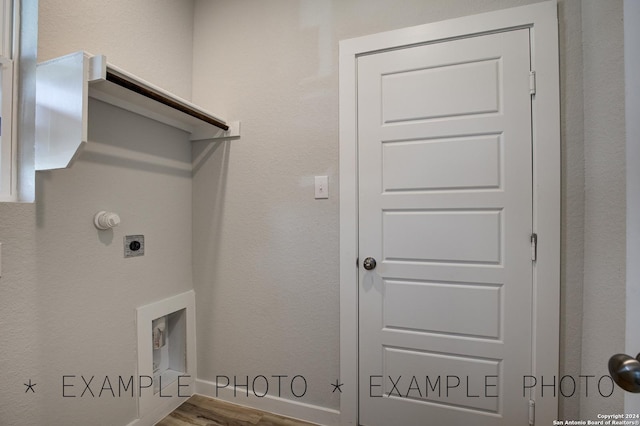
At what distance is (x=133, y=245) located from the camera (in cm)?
149

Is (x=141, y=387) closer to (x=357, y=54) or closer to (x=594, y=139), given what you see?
(x=357, y=54)

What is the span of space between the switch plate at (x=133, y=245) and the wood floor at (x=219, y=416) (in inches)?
38.3

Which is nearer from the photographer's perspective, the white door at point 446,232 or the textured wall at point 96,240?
the textured wall at point 96,240

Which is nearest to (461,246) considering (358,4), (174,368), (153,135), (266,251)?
(266,251)

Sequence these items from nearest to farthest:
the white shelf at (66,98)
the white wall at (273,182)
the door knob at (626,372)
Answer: the door knob at (626,372)
the white shelf at (66,98)
the white wall at (273,182)

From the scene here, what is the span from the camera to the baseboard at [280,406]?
160 cm

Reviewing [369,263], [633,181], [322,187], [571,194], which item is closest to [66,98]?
[322,187]

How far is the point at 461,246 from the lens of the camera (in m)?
1.39

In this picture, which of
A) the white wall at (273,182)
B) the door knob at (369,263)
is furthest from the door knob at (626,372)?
the white wall at (273,182)

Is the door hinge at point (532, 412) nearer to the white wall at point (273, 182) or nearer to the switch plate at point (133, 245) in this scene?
the white wall at point (273, 182)

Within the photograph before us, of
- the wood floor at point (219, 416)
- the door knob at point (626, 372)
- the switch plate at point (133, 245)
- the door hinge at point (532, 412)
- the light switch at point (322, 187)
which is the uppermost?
Answer: the light switch at point (322, 187)

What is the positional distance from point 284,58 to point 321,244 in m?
1.11

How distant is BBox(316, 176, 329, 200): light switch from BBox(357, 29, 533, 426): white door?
0.20 m

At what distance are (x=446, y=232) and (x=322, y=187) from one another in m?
0.68
